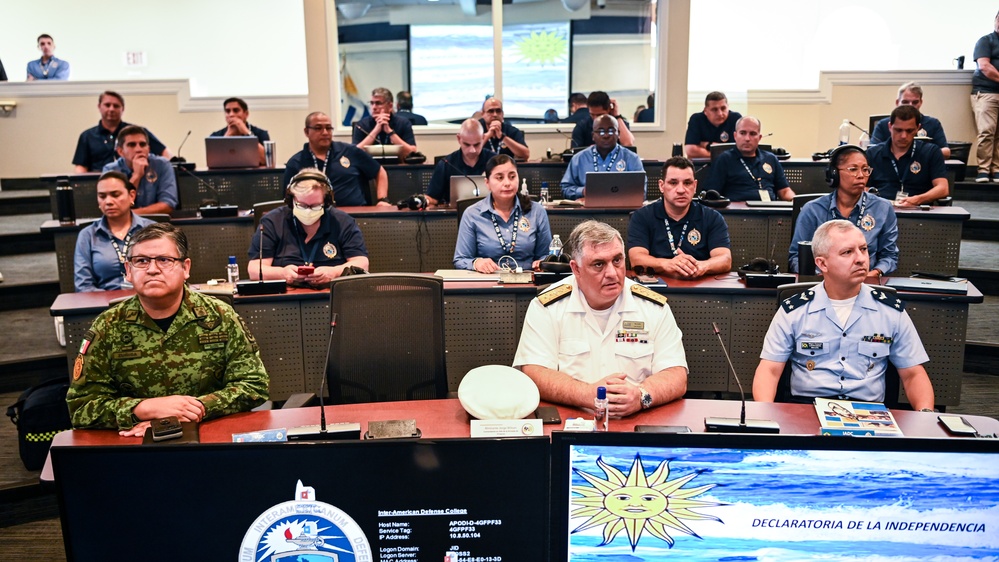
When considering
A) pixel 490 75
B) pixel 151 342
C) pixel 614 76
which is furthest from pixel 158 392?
pixel 614 76

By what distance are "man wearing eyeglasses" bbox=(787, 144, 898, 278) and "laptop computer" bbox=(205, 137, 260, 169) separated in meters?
4.72

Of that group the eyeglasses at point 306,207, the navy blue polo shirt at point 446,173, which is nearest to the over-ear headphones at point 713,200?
the navy blue polo shirt at point 446,173

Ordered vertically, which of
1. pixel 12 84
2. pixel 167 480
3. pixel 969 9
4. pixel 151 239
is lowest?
pixel 167 480

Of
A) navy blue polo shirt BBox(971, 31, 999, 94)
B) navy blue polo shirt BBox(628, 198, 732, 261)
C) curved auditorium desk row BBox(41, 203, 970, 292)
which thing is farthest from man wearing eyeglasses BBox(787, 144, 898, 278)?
navy blue polo shirt BBox(971, 31, 999, 94)

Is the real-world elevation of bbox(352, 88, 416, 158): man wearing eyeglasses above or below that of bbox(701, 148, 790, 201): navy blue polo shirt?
above

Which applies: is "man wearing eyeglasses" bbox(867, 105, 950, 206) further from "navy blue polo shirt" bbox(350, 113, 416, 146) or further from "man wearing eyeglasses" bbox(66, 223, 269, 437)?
"man wearing eyeglasses" bbox(66, 223, 269, 437)

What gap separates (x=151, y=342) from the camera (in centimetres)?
262

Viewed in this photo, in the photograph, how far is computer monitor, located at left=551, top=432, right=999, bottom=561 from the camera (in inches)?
50.3

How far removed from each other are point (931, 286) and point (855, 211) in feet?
3.03

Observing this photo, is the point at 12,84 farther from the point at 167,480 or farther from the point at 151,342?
the point at 167,480

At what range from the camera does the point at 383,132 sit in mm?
7961

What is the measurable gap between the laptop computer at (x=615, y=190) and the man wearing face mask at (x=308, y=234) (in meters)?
1.82

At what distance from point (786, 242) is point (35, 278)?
5.50 m

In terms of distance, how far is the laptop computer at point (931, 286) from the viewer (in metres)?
3.69
